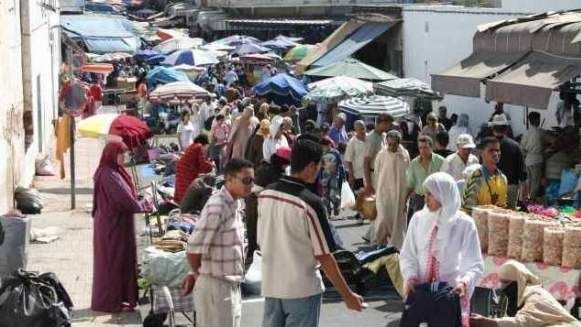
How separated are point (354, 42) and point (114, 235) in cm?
2115

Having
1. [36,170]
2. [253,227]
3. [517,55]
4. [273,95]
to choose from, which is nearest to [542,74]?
[517,55]

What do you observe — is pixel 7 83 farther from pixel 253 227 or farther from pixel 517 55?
pixel 517 55

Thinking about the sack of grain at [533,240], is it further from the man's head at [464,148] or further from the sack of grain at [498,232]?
the man's head at [464,148]

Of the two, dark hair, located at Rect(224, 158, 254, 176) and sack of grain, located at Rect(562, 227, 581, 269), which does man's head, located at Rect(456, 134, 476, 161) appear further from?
dark hair, located at Rect(224, 158, 254, 176)

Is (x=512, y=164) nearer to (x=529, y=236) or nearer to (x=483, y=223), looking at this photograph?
(x=483, y=223)

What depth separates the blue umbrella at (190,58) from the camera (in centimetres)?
3862

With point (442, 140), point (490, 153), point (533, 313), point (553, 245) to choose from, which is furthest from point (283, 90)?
point (533, 313)

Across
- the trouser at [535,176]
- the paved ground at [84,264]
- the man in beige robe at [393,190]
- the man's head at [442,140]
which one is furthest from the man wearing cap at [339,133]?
the man's head at [442,140]

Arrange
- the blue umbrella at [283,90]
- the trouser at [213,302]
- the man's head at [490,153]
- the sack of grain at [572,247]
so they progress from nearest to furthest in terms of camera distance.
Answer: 1. the trouser at [213,302]
2. the sack of grain at [572,247]
3. the man's head at [490,153]
4. the blue umbrella at [283,90]

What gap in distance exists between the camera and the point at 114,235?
34.6 feet

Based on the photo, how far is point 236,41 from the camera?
45.7 m

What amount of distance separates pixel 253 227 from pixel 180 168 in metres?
Answer: 1.88

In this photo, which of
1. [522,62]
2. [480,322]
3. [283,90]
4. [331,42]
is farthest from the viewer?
[331,42]

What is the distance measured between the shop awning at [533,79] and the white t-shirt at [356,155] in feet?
6.01
